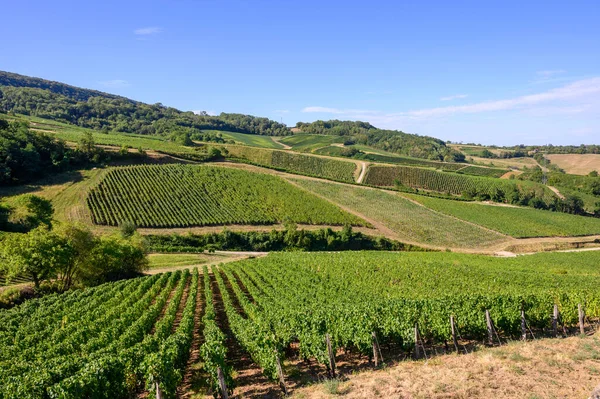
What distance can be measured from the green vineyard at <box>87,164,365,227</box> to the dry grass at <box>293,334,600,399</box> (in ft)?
209

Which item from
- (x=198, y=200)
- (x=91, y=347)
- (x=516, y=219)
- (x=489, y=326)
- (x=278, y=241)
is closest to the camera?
(x=91, y=347)

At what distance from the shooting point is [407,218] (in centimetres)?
9125

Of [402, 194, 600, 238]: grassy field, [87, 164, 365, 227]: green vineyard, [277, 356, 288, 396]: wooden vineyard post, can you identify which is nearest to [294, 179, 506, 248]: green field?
[402, 194, 600, 238]: grassy field

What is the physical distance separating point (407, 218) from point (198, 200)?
5424cm

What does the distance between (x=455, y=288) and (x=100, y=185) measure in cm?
8050

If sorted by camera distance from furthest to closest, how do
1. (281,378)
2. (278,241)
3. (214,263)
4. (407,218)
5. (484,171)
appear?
(484,171), (407,218), (278,241), (214,263), (281,378)

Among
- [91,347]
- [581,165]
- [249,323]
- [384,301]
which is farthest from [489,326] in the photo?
[581,165]

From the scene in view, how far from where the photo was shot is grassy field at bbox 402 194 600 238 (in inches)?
3472

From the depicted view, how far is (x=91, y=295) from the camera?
3381cm

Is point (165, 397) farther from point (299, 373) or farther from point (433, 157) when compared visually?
point (433, 157)

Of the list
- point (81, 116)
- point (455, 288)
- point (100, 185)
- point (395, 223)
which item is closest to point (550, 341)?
point (455, 288)

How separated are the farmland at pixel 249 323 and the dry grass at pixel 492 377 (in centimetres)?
271

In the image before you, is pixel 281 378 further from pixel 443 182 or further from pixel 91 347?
pixel 443 182

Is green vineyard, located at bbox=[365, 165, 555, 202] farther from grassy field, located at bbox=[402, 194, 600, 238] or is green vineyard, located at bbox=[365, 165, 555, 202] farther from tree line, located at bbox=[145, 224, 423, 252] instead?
tree line, located at bbox=[145, 224, 423, 252]
